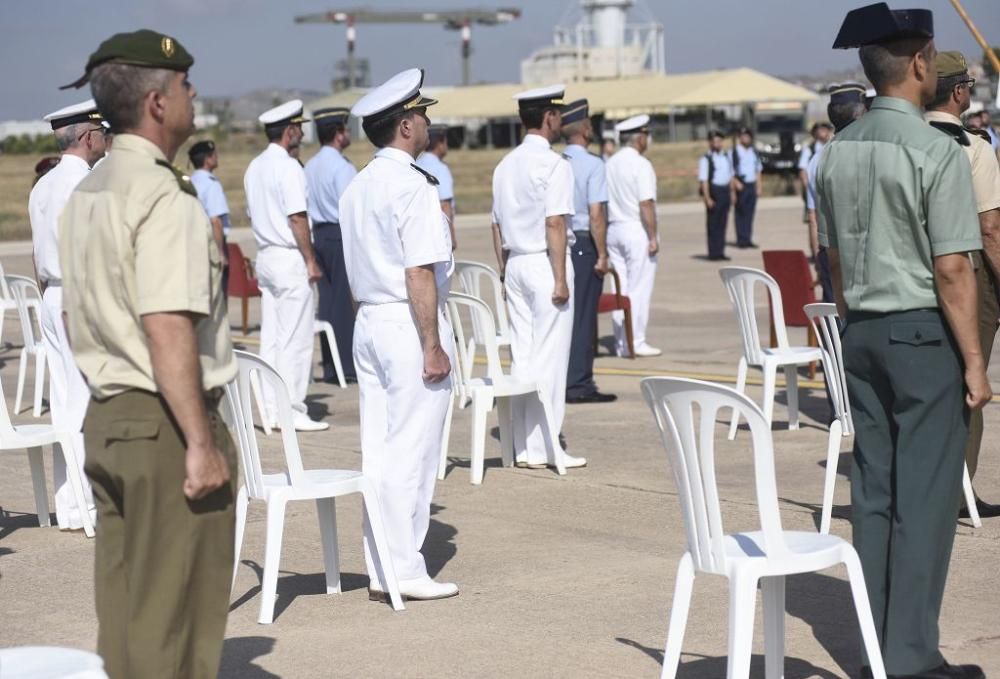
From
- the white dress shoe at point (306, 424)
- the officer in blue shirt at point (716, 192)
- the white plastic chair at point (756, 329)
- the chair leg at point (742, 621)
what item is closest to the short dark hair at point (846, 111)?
the white plastic chair at point (756, 329)

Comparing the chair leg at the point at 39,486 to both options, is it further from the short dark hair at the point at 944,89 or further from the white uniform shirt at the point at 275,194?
the short dark hair at the point at 944,89

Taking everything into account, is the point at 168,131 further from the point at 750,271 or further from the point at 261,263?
the point at 261,263

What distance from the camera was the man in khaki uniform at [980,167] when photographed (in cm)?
639

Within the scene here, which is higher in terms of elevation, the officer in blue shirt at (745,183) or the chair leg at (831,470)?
the chair leg at (831,470)

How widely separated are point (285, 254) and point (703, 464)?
620 centimetres

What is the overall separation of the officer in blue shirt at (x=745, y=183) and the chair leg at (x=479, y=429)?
16.8 m

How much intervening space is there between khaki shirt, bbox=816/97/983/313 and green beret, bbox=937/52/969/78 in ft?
5.88

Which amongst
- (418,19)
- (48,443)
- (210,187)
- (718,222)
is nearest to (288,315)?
(48,443)

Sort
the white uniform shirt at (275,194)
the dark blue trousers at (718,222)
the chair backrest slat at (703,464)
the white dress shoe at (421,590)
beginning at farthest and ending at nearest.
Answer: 1. the dark blue trousers at (718,222)
2. the white uniform shirt at (275,194)
3. the white dress shoe at (421,590)
4. the chair backrest slat at (703,464)

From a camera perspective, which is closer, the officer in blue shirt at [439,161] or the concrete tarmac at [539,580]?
the concrete tarmac at [539,580]

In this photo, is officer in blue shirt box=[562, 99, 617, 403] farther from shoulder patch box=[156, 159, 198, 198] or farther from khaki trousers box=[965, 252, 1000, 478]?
shoulder patch box=[156, 159, 198, 198]

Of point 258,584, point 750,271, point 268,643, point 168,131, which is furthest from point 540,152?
point 168,131

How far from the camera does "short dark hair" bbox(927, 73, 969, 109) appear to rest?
21.4 feet

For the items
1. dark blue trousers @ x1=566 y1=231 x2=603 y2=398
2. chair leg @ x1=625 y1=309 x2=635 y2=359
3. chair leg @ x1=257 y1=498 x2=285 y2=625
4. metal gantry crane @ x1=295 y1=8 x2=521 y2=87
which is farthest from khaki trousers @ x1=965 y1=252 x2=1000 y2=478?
metal gantry crane @ x1=295 y1=8 x2=521 y2=87
